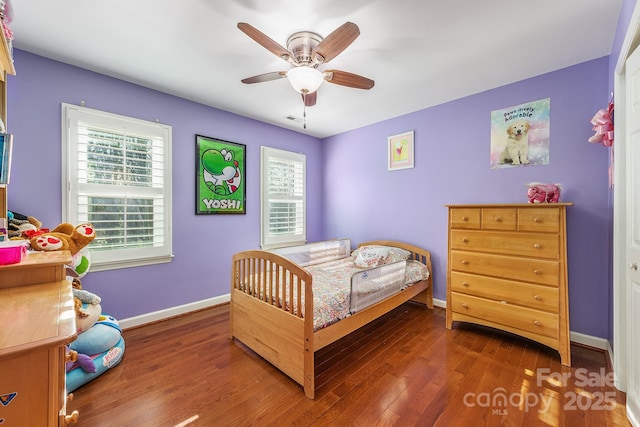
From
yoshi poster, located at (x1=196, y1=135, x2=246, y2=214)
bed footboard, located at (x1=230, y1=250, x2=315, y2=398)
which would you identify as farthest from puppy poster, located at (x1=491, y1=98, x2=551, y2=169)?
yoshi poster, located at (x1=196, y1=135, x2=246, y2=214)

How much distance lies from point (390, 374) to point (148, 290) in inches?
96.7

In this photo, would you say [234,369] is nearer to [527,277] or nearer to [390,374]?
[390,374]

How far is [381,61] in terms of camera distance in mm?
2270

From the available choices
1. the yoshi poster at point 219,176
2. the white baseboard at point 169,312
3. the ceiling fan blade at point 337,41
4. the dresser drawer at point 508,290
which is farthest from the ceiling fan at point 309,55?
the white baseboard at point 169,312

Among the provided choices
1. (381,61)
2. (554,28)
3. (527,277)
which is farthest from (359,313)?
(554,28)

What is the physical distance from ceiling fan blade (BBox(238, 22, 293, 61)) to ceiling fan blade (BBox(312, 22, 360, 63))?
213 mm

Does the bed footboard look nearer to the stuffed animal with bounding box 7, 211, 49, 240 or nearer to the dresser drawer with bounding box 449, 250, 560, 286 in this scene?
the stuffed animal with bounding box 7, 211, 49, 240

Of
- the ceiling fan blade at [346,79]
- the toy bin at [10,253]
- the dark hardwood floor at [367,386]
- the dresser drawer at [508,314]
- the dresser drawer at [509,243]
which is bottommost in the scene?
the dark hardwood floor at [367,386]

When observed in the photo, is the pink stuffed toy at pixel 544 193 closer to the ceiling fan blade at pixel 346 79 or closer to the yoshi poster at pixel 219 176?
the ceiling fan blade at pixel 346 79

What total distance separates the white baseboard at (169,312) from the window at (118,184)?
535mm

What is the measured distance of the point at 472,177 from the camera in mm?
2959

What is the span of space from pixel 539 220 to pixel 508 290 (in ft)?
2.11

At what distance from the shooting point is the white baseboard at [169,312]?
104 inches

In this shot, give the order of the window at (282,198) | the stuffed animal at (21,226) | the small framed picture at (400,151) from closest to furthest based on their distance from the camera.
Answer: the stuffed animal at (21,226) < the small framed picture at (400,151) < the window at (282,198)
